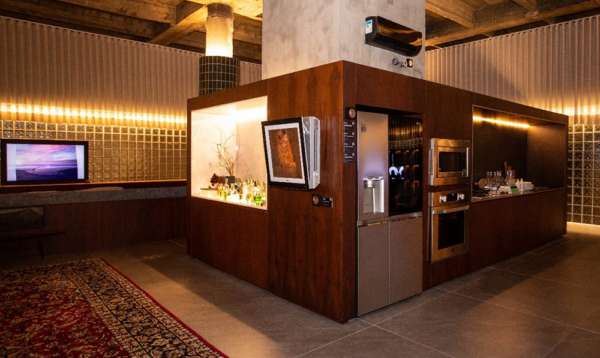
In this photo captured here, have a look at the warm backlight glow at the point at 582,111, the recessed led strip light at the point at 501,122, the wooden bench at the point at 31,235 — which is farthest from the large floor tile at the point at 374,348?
the warm backlight glow at the point at 582,111

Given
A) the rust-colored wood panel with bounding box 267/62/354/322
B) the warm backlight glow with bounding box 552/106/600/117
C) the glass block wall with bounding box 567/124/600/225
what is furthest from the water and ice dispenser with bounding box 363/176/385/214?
the glass block wall with bounding box 567/124/600/225

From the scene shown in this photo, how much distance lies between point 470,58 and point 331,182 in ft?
25.3

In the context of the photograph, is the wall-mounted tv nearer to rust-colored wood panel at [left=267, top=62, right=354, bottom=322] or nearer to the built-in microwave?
rust-colored wood panel at [left=267, top=62, right=354, bottom=322]

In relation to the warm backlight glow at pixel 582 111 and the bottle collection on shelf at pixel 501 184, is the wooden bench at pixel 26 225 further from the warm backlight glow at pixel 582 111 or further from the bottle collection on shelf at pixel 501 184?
the warm backlight glow at pixel 582 111

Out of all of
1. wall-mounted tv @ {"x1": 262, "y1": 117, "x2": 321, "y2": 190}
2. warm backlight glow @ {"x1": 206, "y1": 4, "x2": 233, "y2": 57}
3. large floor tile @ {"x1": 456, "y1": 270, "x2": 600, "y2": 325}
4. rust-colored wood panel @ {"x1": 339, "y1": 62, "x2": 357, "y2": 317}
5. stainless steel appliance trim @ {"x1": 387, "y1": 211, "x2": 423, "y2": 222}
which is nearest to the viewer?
rust-colored wood panel @ {"x1": 339, "y1": 62, "x2": 357, "y2": 317}

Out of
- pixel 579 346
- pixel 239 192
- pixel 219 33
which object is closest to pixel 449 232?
pixel 579 346

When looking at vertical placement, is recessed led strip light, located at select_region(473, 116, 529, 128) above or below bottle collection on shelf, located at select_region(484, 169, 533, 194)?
above

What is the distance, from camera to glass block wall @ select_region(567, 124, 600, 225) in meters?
7.73

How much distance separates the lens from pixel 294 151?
140 inches

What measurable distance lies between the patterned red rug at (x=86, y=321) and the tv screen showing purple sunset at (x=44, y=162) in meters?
3.15

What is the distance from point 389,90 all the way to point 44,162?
6.83 meters

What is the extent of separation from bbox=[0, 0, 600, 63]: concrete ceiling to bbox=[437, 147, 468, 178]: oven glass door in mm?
4146

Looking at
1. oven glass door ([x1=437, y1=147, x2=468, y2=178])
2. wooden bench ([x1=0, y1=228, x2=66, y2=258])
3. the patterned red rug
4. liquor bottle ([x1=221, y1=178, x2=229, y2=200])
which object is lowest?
the patterned red rug

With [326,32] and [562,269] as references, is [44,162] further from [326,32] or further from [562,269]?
[562,269]
